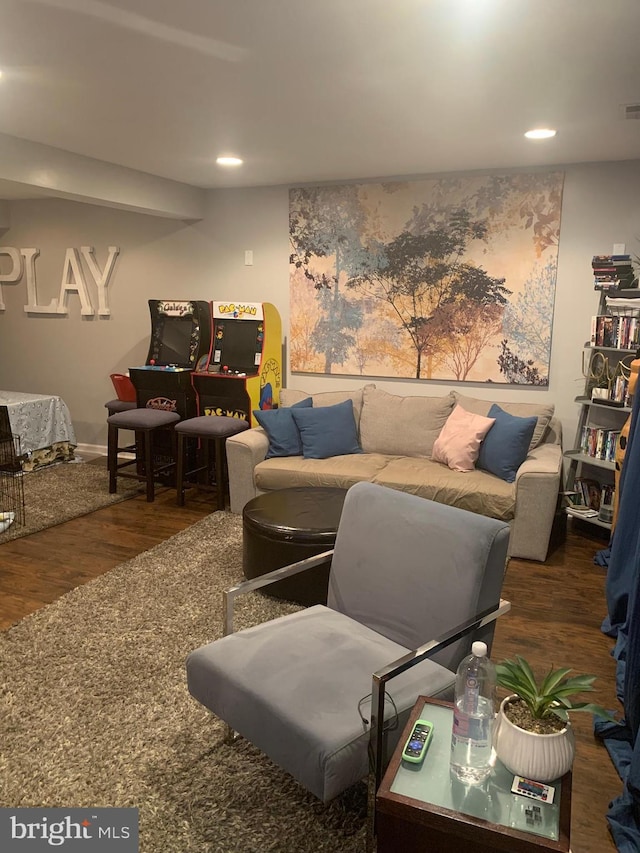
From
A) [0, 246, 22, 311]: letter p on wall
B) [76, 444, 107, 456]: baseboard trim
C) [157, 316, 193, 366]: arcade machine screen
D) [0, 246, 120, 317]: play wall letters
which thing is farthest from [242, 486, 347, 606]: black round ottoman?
[0, 246, 22, 311]: letter p on wall

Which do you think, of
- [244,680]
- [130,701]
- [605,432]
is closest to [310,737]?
[244,680]

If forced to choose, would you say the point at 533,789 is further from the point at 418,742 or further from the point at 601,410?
the point at 601,410

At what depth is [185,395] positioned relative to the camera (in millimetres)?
5133

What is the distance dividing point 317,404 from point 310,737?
11.3ft

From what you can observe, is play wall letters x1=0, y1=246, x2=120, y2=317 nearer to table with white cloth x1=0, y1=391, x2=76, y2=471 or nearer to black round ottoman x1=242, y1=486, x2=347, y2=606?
table with white cloth x1=0, y1=391, x2=76, y2=471

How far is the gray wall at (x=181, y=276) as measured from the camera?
4.36 metres

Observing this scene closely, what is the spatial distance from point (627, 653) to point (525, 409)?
249cm

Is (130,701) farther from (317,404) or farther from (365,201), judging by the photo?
(365,201)

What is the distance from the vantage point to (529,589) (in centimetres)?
353

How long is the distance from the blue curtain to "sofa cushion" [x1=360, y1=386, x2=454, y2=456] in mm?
1875

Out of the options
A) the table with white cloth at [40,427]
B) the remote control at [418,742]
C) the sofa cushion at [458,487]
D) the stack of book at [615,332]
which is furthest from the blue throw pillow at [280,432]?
the remote control at [418,742]

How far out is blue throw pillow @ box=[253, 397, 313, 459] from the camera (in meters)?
4.58

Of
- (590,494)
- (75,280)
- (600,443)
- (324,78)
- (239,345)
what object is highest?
(324,78)

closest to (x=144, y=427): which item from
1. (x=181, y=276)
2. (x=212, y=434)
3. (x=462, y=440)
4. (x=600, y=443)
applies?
(x=212, y=434)
